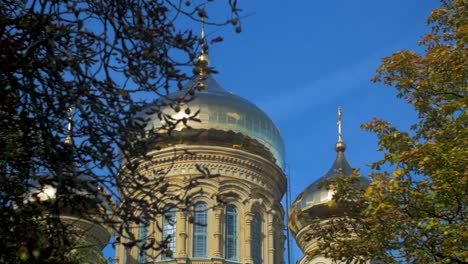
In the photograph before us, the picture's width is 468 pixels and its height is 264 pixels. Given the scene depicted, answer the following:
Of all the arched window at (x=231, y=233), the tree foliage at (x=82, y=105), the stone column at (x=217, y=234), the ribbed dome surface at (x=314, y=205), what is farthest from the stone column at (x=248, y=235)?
the tree foliage at (x=82, y=105)

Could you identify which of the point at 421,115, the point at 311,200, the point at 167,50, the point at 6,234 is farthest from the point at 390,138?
the point at 311,200

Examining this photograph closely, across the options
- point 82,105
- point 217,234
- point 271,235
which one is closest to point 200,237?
point 217,234

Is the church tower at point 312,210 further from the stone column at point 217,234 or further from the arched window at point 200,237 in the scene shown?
the arched window at point 200,237

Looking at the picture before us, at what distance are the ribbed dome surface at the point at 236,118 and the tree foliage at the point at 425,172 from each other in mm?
11347

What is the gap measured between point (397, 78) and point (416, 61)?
0.34 metres

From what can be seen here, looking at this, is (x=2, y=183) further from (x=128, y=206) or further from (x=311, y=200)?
(x=311, y=200)

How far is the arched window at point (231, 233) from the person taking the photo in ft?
73.5

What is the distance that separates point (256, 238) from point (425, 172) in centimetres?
1294

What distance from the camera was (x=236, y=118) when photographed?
932 inches

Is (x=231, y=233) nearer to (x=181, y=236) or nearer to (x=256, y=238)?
(x=256, y=238)

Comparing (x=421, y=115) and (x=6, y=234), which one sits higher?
(x=421, y=115)

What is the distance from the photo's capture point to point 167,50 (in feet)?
19.5

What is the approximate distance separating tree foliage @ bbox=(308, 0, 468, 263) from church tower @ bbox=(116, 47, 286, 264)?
33.0ft

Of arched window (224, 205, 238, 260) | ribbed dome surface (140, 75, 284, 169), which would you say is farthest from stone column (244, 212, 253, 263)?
ribbed dome surface (140, 75, 284, 169)
